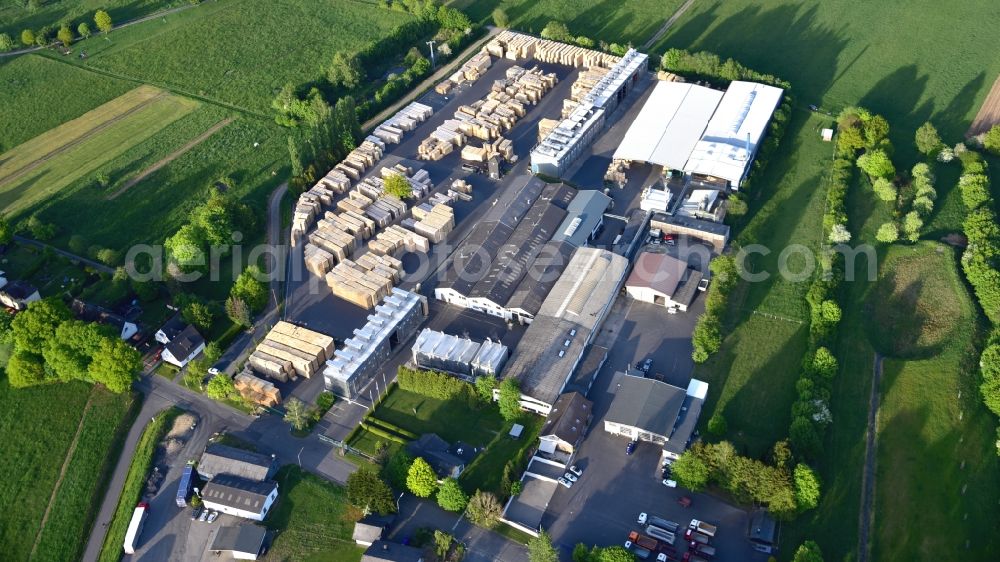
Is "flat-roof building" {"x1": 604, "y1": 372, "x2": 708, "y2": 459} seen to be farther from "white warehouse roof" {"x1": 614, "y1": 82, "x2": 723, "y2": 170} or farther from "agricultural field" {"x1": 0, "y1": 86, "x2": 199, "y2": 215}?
"agricultural field" {"x1": 0, "y1": 86, "x2": 199, "y2": 215}

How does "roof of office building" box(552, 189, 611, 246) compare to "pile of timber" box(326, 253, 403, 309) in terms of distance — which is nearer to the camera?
"pile of timber" box(326, 253, 403, 309)

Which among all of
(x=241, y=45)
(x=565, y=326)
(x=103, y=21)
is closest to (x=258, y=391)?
(x=565, y=326)

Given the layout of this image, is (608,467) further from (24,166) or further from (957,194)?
(24,166)

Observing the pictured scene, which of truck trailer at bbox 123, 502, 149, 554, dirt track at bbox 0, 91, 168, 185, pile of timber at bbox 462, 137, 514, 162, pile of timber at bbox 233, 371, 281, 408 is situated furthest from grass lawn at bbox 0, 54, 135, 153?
truck trailer at bbox 123, 502, 149, 554

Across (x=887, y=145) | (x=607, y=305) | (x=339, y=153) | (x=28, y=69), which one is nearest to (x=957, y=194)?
(x=887, y=145)

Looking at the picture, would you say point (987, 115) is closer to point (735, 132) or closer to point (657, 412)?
point (735, 132)

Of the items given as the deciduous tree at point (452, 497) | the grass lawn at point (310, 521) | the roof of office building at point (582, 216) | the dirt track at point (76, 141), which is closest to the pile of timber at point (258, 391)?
the grass lawn at point (310, 521)
